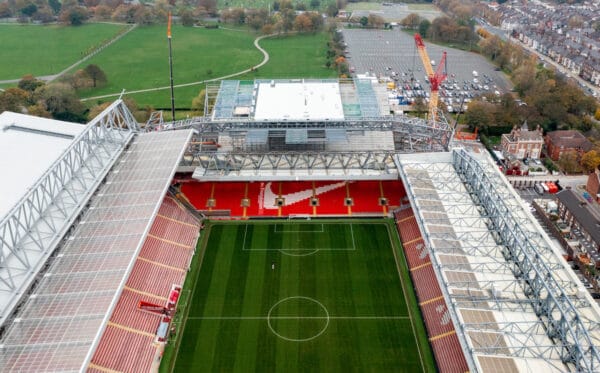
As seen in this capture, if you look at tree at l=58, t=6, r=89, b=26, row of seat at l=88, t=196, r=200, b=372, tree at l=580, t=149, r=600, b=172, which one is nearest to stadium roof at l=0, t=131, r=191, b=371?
row of seat at l=88, t=196, r=200, b=372

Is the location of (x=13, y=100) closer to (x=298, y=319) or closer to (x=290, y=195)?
(x=290, y=195)

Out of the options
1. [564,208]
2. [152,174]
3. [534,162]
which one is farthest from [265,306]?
[534,162]

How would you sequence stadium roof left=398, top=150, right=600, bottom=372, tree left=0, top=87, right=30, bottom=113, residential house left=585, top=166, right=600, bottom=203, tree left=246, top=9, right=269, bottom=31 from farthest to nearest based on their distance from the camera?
tree left=246, top=9, right=269, bottom=31 < tree left=0, top=87, right=30, bottom=113 < residential house left=585, top=166, right=600, bottom=203 < stadium roof left=398, top=150, right=600, bottom=372

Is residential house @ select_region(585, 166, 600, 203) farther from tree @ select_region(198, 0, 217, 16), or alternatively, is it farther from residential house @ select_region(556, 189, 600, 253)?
tree @ select_region(198, 0, 217, 16)

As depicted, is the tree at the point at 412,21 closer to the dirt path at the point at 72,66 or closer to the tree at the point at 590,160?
the dirt path at the point at 72,66

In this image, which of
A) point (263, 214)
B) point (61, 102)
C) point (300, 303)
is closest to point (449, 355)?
point (300, 303)
